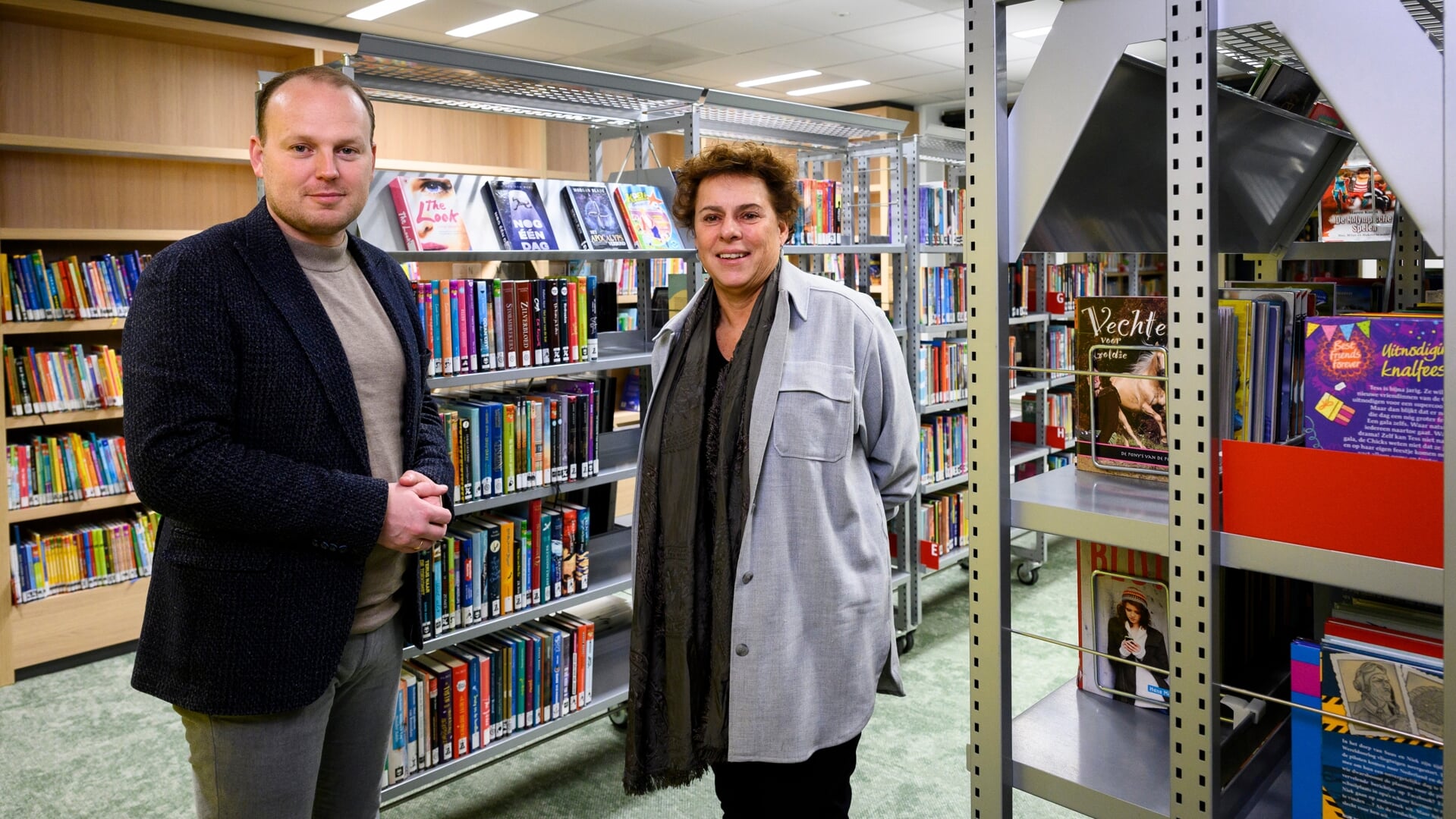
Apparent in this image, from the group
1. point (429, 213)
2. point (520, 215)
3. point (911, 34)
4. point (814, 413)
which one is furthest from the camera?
point (911, 34)

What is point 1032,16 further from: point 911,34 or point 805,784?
point 805,784

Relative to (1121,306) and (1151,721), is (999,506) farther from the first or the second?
(1151,721)

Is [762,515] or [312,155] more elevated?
[312,155]

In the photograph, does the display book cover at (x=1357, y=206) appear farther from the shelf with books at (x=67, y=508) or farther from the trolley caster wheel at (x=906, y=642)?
the shelf with books at (x=67, y=508)

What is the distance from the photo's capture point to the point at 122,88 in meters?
4.76

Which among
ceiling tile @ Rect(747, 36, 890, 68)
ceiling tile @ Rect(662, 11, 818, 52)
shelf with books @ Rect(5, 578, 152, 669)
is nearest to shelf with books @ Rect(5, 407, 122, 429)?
shelf with books @ Rect(5, 578, 152, 669)

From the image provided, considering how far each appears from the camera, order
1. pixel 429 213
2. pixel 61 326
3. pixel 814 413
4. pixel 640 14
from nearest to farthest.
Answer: pixel 814 413, pixel 429 213, pixel 61 326, pixel 640 14

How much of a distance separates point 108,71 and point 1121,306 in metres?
5.04

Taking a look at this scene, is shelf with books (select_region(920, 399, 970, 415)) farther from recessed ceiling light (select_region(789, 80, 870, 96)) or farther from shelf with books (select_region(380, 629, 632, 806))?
recessed ceiling light (select_region(789, 80, 870, 96))

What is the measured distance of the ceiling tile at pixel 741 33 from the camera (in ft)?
20.2

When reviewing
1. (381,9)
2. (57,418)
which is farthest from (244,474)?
(381,9)

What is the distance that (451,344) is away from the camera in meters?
2.50

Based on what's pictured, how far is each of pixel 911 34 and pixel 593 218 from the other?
15.0ft

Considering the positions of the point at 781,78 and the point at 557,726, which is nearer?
the point at 557,726
